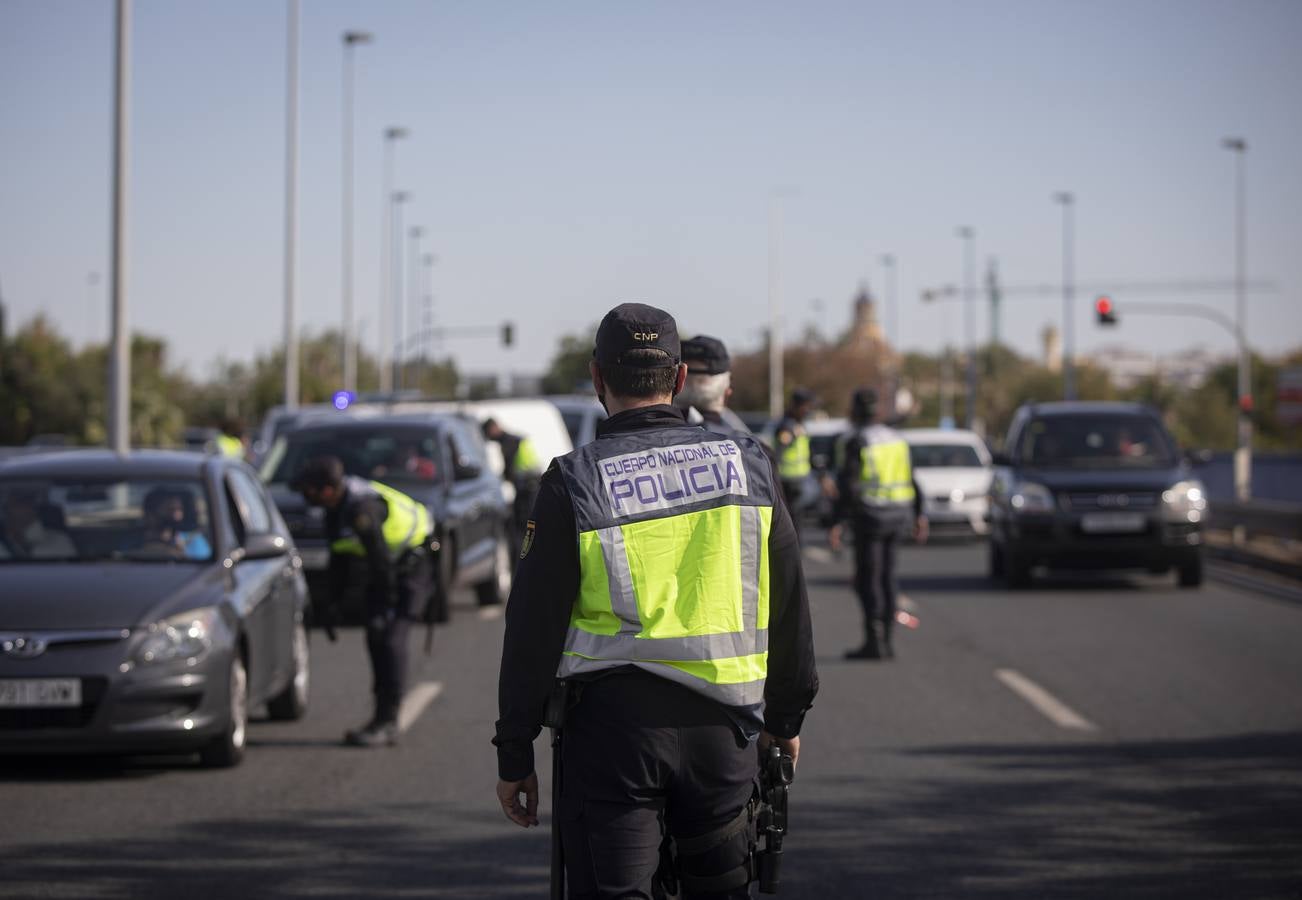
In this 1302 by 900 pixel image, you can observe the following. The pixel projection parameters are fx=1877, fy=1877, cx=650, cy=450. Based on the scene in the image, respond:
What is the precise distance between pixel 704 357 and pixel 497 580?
1029 centimetres

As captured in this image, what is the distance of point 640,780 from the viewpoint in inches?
156

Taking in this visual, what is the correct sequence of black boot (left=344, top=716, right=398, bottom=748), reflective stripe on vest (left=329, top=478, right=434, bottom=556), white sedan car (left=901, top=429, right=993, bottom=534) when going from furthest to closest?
white sedan car (left=901, top=429, right=993, bottom=534) → reflective stripe on vest (left=329, top=478, right=434, bottom=556) → black boot (left=344, top=716, right=398, bottom=748)

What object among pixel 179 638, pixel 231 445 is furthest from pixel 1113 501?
pixel 179 638

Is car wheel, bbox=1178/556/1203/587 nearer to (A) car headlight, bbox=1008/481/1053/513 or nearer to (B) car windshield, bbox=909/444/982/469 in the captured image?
(A) car headlight, bbox=1008/481/1053/513

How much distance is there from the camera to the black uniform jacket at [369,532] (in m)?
9.63

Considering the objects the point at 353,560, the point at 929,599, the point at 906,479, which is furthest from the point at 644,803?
the point at 929,599

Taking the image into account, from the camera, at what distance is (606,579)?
4.05 metres

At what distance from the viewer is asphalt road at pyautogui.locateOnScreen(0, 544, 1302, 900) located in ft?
22.1

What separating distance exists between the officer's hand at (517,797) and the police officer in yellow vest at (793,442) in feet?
30.9

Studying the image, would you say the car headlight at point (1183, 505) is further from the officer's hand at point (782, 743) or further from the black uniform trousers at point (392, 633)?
the officer's hand at point (782, 743)

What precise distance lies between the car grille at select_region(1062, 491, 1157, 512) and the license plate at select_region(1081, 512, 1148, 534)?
0.07 m

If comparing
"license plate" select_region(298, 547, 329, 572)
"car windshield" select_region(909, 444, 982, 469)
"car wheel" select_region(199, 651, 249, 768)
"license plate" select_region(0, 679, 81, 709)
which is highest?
"car windshield" select_region(909, 444, 982, 469)

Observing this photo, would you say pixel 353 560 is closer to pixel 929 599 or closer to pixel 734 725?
pixel 734 725

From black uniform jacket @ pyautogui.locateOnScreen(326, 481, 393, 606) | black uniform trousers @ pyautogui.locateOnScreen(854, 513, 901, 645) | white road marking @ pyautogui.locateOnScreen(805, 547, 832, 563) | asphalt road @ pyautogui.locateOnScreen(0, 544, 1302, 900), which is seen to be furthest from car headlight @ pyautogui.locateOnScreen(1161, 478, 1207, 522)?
black uniform jacket @ pyautogui.locateOnScreen(326, 481, 393, 606)
